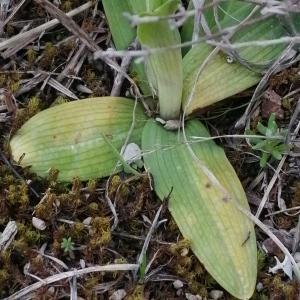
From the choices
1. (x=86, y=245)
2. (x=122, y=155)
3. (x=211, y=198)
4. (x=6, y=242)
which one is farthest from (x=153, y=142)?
(x=6, y=242)

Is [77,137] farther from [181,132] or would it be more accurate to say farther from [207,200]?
[207,200]

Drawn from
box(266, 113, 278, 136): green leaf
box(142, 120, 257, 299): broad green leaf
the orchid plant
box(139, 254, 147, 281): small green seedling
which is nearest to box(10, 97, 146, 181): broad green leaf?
the orchid plant

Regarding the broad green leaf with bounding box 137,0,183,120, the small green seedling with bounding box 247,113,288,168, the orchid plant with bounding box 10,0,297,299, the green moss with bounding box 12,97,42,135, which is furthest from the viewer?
the green moss with bounding box 12,97,42,135

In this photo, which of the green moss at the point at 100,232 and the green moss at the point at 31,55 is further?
Result: the green moss at the point at 31,55

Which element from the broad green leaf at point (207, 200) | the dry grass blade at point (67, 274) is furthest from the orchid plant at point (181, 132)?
the dry grass blade at point (67, 274)

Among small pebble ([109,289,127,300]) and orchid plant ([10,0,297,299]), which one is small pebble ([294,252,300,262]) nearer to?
orchid plant ([10,0,297,299])

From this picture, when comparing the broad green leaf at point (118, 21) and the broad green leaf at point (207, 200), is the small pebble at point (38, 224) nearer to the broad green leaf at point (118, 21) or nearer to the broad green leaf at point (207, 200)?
the broad green leaf at point (207, 200)
